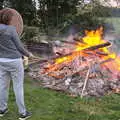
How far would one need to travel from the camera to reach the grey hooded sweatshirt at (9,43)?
6.31 metres

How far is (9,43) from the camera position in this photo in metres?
6.34

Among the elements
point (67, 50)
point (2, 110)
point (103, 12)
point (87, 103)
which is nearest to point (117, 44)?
point (67, 50)

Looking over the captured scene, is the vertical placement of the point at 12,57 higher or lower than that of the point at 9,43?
lower

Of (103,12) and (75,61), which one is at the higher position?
(103,12)

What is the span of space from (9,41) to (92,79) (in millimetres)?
2973

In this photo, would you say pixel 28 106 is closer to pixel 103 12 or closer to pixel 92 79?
pixel 92 79

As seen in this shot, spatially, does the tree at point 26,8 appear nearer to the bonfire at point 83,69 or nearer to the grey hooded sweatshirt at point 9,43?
the bonfire at point 83,69

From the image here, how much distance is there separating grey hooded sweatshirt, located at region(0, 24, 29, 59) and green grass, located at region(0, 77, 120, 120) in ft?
3.79

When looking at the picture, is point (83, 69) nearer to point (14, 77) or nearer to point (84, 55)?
point (84, 55)

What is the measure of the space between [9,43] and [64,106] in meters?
1.84

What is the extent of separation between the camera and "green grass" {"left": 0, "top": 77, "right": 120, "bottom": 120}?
6953 mm

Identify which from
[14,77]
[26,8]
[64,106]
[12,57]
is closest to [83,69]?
[64,106]

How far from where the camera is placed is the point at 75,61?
945 cm

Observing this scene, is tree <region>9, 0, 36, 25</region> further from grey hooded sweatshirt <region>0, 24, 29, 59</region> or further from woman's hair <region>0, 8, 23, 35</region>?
grey hooded sweatshirt <region>0, 24, 29, 59</region>
